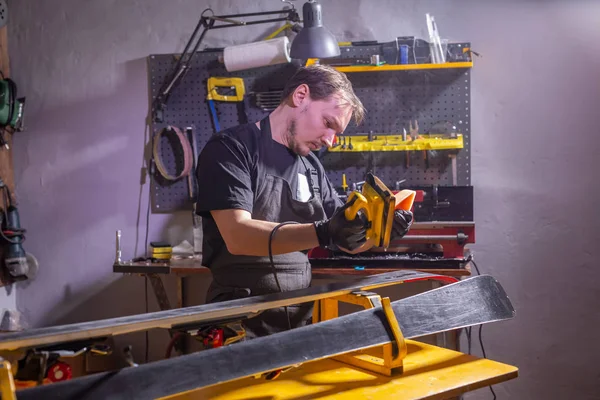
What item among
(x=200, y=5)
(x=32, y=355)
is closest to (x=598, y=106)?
(x=200, y=5)

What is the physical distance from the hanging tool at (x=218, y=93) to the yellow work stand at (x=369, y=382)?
1.91 meters

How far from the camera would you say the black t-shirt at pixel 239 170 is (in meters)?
1.70

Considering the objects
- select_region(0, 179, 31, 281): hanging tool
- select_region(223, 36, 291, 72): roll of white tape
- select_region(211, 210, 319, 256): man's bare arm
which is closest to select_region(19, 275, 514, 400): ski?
select_region(211, 210, 319, 256): man's bare arm

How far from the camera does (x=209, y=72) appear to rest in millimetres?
3217

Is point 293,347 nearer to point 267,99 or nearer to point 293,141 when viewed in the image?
point 293,141

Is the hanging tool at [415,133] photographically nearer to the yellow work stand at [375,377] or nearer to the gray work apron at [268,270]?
the gray work apron at [268,270]

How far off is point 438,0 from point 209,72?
121 cm

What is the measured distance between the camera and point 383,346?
139 centimetres

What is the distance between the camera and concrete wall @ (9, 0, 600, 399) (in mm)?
3027

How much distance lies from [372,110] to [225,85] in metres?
0.76

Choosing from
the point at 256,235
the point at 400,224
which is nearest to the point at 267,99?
the point at 256,235

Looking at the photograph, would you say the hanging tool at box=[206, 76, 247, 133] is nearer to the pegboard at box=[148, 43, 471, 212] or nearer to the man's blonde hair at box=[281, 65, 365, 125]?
the pegboard at box=[148, 43, 471, 212]

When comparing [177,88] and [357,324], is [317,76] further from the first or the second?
[177,88]

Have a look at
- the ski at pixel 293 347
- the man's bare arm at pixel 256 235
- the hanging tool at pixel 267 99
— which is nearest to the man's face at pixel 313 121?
the man's bare arm at pixel 256 235
